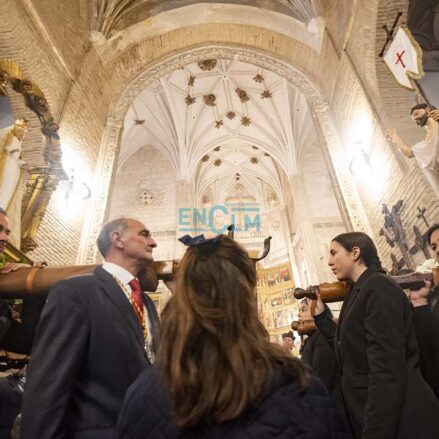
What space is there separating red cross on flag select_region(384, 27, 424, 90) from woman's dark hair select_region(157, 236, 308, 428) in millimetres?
4532

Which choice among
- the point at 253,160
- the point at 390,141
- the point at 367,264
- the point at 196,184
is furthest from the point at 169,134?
the point at 367,264

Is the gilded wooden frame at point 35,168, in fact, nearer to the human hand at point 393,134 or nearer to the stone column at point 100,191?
the stone column at point 100,191

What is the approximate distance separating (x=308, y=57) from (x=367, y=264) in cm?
761

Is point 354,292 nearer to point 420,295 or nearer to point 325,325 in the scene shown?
point 420,295

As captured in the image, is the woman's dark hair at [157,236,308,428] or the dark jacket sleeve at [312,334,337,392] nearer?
the woman's dark hair at [157,236,308,428]

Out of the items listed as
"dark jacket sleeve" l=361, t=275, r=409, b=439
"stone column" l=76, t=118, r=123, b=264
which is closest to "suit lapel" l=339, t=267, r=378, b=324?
"dark jacket sleeve" l=361, t=275, r=409, b=439

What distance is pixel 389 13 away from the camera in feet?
17.1

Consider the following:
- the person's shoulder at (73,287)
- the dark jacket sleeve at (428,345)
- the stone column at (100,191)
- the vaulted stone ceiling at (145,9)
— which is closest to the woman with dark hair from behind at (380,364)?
the dark jacket sleeve at (428,345)

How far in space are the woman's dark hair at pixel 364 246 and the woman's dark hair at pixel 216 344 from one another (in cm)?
122

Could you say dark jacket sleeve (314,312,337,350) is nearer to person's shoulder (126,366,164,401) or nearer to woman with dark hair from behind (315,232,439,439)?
woman with dark hair from behind (315,232,439,439)

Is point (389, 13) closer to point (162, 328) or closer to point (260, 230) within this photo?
point (162, 328)

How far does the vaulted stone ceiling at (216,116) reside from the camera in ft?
42.3

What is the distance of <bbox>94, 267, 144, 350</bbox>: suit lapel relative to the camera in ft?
4.48

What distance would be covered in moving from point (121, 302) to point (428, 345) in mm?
1697
